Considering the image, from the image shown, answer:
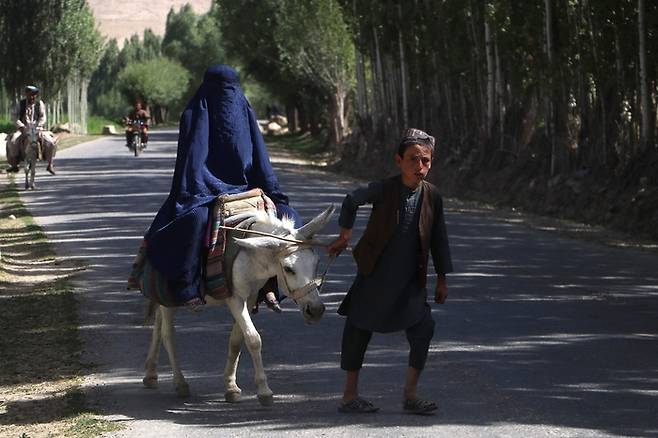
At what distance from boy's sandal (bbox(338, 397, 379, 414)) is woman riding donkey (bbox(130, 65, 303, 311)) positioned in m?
0.86

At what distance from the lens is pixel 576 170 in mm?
24641

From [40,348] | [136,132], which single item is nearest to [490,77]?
[136,132]

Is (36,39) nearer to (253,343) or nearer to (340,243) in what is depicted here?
(253,343)

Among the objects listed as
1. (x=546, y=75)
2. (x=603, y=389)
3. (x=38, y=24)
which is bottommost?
(x=603, y=389)

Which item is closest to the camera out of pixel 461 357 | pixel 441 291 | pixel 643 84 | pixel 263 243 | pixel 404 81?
pixel 441 291

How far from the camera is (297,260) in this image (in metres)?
7.86

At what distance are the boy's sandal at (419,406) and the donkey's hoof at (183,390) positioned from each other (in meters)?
1.43

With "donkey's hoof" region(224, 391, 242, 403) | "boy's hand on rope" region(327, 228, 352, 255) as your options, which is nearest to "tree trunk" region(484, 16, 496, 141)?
"donkey's hoof" region(224, 391, 242, 403)

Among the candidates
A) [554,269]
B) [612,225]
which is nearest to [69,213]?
[612,225]

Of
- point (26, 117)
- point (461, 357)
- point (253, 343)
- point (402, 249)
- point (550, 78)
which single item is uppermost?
point (550, 78)

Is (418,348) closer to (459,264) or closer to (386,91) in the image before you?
(459,264)

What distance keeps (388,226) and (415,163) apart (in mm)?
371

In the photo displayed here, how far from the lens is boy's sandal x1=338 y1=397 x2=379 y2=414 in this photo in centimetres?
790

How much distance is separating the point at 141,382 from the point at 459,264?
706 centimetres
